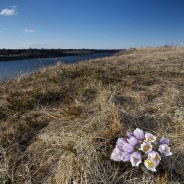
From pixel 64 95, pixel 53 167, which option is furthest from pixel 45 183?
pixel 64 95

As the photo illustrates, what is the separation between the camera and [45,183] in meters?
1.80

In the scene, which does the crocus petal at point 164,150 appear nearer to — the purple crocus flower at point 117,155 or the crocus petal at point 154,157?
the crocus petal at point 154,157

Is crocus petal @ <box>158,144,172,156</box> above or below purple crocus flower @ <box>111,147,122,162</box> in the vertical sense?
above

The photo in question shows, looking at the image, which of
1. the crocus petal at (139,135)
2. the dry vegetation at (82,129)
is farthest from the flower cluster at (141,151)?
the dry vegetation at (82,129)

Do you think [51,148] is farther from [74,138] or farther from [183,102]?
[183,102]

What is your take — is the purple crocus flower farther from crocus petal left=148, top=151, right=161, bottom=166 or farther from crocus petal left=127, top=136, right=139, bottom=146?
crocus petal left=148, top=151, right=161, bottom=166

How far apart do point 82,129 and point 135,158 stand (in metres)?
0.67

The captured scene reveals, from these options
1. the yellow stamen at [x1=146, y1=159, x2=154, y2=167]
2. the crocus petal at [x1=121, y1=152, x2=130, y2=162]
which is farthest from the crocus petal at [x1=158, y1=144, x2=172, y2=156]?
the crocus petal at [x1=121, y1=152, x2=130, y2=162]

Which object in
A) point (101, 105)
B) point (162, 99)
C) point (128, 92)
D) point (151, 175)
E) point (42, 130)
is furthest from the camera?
point (128, 92)

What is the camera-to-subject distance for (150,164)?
5.46 ft

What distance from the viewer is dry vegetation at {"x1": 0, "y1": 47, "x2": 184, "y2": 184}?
1.79 metres

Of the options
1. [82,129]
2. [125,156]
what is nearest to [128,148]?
[125,156]

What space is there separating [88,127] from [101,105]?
A: 0.52 m

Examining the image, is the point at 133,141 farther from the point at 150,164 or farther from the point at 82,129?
the point at 82,129
